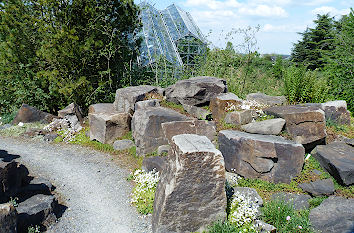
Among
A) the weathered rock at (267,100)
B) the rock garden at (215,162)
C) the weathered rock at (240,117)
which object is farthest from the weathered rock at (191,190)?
the weathered rock at (267,100)

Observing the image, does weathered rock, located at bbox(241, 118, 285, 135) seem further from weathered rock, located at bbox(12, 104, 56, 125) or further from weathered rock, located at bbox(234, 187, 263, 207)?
weathered rock, located at bbox(12, 104, 56, 125)

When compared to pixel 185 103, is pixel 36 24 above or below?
above

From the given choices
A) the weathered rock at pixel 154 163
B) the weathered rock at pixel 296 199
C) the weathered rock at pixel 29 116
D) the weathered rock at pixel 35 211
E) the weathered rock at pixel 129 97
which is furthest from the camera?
the weathered rock at pixel 29 116

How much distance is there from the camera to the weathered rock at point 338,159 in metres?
5.90

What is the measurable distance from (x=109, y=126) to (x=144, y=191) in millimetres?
3419

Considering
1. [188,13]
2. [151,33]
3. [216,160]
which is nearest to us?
[216,160]

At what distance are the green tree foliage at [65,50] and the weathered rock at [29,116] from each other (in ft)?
3.43

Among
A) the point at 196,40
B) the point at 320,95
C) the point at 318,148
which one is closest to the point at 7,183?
the point at 318,148

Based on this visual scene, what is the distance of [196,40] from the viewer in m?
15.9

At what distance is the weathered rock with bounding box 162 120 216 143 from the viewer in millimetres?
7965

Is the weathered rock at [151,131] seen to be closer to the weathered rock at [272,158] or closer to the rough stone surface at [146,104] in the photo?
the rough stone surface at [146,104]

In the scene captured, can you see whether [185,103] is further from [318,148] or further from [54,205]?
[54,205]

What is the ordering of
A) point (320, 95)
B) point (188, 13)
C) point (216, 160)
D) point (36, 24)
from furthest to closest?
point (188, 13), point (36, 24), point (320, 95), point (216, 160)

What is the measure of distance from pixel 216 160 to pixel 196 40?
1219cm
